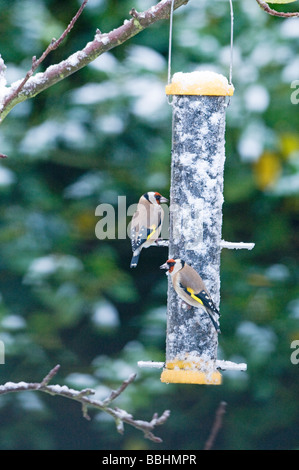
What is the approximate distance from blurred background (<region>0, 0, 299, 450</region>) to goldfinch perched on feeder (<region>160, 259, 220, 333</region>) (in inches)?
52.8

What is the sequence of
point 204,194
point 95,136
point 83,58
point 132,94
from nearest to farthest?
point 83,58, point 204,194, point 132,94, point 95,136

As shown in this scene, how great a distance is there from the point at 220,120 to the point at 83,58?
641mm

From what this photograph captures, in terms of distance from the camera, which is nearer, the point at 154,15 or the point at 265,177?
the point at 154,15

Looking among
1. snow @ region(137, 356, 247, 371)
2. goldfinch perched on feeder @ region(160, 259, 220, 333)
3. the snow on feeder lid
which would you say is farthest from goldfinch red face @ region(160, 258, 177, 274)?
the snow on feeder lid

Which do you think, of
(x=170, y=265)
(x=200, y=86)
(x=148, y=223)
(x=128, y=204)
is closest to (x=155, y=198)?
(x=148, y=223)

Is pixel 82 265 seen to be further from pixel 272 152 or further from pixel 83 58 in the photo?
pixel 83 58

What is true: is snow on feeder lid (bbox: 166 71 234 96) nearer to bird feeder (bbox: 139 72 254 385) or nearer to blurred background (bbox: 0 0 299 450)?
bird feeder (bbox: 139 72 254 385)

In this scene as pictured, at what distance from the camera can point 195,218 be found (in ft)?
8.59

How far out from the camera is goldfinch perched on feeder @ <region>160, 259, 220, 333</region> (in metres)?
2.42

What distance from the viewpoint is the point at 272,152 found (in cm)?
413

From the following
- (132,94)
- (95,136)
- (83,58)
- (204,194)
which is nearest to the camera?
(83,58)

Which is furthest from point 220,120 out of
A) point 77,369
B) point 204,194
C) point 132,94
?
point 77,369

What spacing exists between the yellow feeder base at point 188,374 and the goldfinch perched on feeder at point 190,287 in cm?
18

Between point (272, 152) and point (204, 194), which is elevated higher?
point (272, 152)
